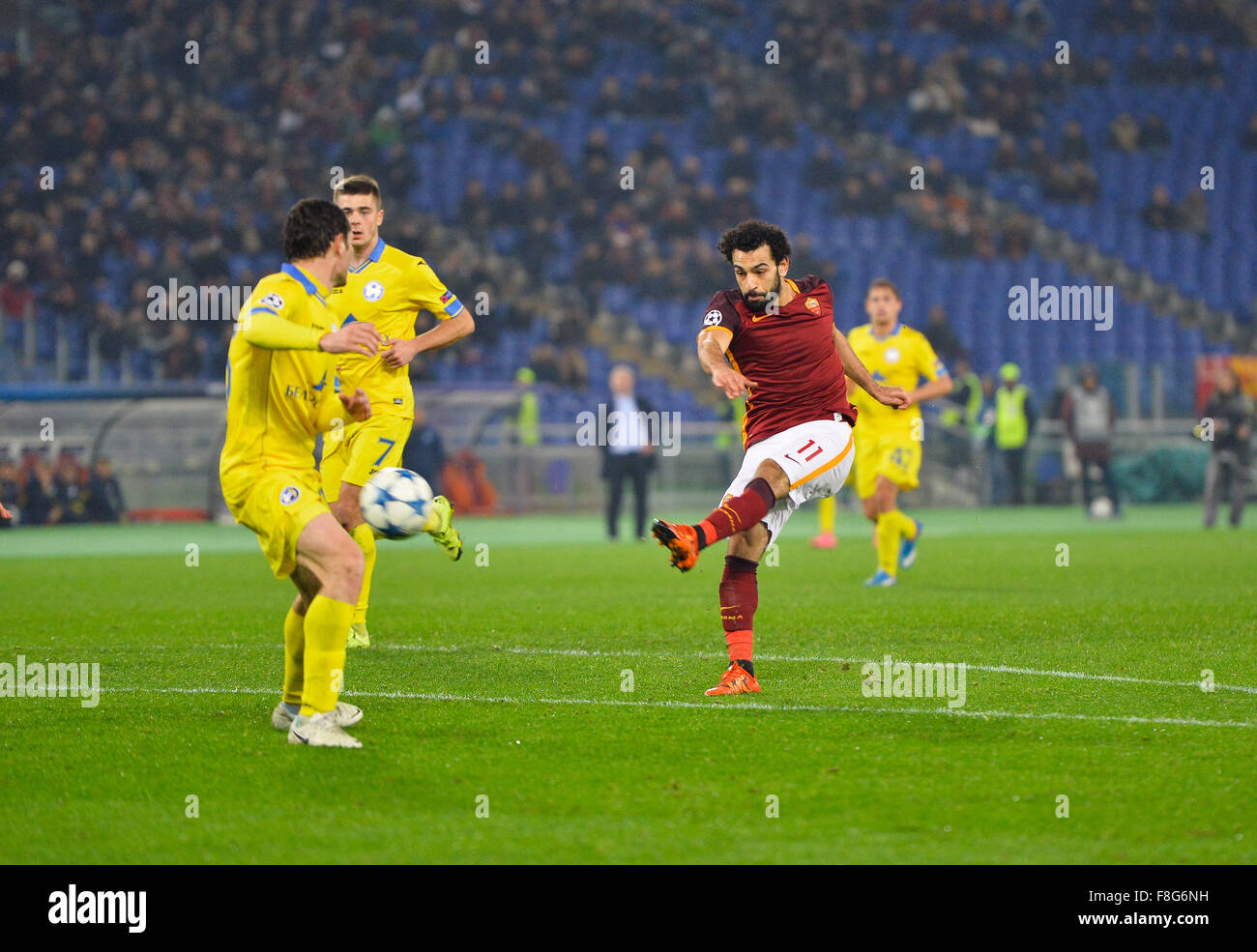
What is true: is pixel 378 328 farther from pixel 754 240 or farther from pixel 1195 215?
pixel 1195 215

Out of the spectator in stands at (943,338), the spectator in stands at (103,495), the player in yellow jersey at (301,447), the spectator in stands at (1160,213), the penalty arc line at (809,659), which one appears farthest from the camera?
the spectator in stands at (1160,213)

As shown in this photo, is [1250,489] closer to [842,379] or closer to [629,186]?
[629,186]

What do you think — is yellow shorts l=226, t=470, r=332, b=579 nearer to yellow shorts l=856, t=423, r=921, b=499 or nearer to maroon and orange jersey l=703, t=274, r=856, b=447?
maroon and orange jersey l=703, t=274, r=856, b=447

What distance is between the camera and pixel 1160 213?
3147 cm

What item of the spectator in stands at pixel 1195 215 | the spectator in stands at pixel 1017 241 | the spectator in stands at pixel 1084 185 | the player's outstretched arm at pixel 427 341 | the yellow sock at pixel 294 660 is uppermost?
the spectator in stands at pixel 1084 185

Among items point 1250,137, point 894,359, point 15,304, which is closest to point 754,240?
point 894,359

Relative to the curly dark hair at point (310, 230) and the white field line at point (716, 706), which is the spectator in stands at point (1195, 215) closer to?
the white field line at point (716, 706)

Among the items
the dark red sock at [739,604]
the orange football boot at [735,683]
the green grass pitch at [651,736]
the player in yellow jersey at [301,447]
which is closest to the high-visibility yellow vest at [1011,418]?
the green grass pitch at [651,736]

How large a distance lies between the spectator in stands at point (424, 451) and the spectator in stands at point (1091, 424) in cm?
936

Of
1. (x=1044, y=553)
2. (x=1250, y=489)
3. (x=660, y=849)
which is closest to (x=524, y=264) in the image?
(x=1250, y=489)

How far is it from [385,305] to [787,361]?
111 inches

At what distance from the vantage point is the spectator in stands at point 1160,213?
31422mm

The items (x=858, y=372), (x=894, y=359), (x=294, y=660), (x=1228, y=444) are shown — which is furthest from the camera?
(x=1228, y=444)

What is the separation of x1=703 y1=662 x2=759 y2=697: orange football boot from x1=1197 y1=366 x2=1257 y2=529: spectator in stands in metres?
14.6
